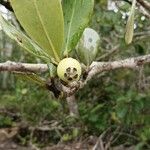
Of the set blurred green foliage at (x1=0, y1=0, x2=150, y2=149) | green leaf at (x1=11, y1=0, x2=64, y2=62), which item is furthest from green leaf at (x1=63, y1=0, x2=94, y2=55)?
blurred green foliage at (x1=0, y1=0, x2=150, y2=149)

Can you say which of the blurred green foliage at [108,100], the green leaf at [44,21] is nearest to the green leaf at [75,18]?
the green leaf at [44,21]

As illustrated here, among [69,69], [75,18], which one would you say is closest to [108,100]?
[75,18]

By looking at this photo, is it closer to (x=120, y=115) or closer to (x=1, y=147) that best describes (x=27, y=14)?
(x=120, y=115)

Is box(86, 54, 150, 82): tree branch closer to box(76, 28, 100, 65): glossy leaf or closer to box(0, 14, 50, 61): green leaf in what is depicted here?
box(76, 28, 100, 65): glossy leaf

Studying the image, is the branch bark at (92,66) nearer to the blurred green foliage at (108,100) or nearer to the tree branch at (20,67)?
the tree branch at (20,67)

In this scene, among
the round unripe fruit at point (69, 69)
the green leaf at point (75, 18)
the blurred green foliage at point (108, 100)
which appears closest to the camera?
the round unripe fruit at point (69, 69)

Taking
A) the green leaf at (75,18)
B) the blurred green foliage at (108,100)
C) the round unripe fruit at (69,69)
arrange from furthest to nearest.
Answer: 1. the blurred green foliage at (108,100)
2. the green leaf at (75,18)
3. the round unripe fruit at (69,69)
